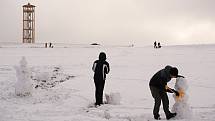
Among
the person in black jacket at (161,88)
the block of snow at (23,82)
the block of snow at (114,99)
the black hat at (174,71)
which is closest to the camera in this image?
the black hat at (174,71)

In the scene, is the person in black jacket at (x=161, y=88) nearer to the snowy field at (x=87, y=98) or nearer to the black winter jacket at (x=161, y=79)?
the black winter jacket at (x=161, y=79)

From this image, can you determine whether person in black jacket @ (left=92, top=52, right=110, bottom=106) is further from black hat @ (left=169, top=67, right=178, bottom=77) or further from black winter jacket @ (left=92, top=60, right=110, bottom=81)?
black hat @ (left=169, top=67, right=178, bottom=77)

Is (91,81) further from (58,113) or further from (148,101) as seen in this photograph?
(58,113)

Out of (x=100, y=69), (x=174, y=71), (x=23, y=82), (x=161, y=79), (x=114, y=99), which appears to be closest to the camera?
(x=174, y=71)

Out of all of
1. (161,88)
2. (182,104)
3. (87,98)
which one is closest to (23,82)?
(87,98)

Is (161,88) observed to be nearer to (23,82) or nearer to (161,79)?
(161,79)

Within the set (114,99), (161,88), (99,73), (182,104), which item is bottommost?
(114,99)

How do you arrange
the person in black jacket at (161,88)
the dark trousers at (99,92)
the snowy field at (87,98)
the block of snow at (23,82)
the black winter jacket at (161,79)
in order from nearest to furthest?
the black winter jacket at (161,79), the person in black jacket at (161,88), the snowy field at (87,98), the dark trousers at (99,92), the block of snow at (23,82)

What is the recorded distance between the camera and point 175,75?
33.5ft

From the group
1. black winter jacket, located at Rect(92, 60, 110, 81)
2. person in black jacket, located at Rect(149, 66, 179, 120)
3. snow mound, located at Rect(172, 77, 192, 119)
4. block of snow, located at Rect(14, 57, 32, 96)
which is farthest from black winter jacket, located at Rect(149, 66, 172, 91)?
block of snow, located at Rect(14, 57, 32, 96)

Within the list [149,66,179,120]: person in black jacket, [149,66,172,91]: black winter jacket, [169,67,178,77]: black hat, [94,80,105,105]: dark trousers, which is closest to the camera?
[169,67,178,77]: black hat

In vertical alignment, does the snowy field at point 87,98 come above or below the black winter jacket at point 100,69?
below

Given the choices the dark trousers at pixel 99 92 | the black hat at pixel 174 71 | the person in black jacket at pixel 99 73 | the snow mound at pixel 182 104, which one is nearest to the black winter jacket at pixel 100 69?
the person in black jacket at pixel 99 73

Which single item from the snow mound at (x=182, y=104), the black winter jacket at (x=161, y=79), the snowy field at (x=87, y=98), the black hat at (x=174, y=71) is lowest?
the snowy field at (x=87, y=98)
